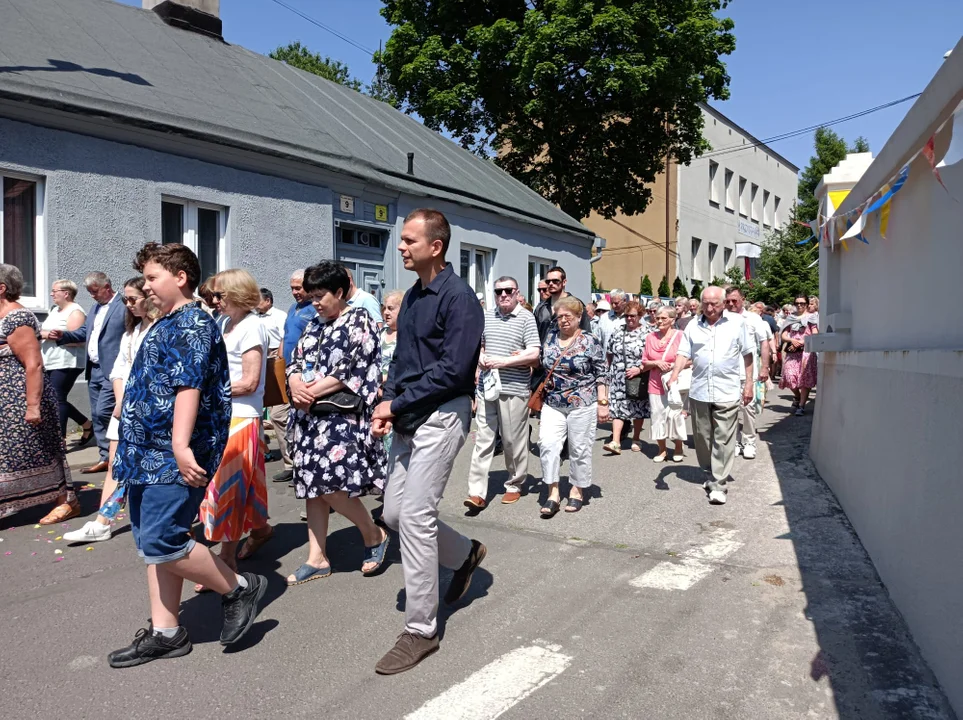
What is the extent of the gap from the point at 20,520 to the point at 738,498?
5679 mm

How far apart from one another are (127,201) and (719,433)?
25.2ft

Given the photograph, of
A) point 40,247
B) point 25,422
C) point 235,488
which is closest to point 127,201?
point 40,247

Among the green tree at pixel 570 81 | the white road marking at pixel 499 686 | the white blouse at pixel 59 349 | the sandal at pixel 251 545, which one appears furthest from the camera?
the green tree at pixel 570 81

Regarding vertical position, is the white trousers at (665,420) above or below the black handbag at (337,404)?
below

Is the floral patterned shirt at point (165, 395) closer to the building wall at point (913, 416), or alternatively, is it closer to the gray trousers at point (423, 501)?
the gray trousers at point (423, 501)

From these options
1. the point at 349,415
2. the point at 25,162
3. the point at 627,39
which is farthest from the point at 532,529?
the point at 627,39

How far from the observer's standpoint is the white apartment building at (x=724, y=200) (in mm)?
37312

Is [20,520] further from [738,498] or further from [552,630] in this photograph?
[738,498]

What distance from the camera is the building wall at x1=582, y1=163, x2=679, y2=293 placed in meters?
36.3

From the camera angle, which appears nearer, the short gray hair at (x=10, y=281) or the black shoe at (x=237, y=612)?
the black shoe at (x=237, y=612)

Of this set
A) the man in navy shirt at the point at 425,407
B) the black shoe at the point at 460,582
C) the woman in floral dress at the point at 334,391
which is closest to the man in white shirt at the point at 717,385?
the black shoe at the point at 460,582

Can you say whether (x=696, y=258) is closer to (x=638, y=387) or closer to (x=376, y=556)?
(x=638, y=387)

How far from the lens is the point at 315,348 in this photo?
4.75m

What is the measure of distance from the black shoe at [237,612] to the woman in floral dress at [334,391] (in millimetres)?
877
